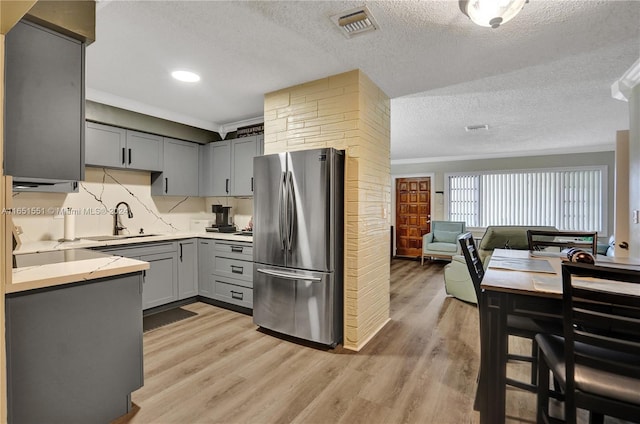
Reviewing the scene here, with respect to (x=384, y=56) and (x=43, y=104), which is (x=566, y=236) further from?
(x=43, y=104)

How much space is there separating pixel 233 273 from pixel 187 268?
638 millimetres

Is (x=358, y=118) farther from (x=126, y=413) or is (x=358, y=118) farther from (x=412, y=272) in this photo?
(x=412, y=272)

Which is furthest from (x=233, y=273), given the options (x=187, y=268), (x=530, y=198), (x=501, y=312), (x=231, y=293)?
(x=530, y=198)

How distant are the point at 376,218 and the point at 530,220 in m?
5.32

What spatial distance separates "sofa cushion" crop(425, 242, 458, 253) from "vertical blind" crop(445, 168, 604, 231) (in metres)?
0.97

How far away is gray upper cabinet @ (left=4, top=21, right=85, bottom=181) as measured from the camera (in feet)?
4.91

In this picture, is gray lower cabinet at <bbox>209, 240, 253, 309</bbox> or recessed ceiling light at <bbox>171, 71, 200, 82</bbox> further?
gray lower cabinet at <bbox>209, 240, 253, 309</bbox>

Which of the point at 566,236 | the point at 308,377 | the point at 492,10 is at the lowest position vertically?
the point at 308,377

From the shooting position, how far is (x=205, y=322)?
3215mm

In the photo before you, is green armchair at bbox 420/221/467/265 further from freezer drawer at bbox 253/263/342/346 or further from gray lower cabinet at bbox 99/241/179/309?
gray lower cabinet at bbox 99/241/179/309

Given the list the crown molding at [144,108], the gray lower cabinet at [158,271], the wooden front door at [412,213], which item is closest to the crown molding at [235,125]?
the crown molding at [144,108]

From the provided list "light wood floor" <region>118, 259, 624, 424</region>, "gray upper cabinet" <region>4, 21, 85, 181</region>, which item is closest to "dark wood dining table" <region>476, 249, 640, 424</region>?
"light wood floor" <region>118, 259, 624, 424</region>

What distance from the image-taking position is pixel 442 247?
6574mm

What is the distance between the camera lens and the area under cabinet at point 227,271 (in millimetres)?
3422
